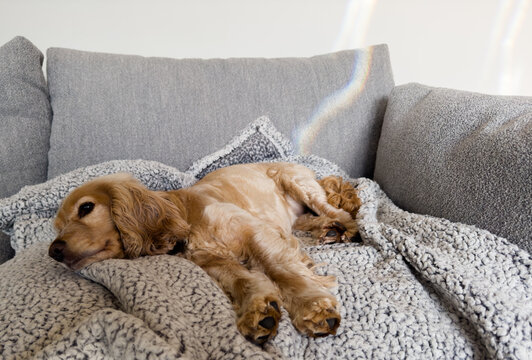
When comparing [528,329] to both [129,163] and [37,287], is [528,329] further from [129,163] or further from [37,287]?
[129,163]

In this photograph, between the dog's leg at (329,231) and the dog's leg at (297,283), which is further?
the dog's leg at (329,231)

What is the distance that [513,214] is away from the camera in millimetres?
1205

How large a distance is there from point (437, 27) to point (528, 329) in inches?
107

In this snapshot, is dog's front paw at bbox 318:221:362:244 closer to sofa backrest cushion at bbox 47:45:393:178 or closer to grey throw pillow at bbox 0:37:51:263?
sofa backrest cushion at bbox 47:45:393:178

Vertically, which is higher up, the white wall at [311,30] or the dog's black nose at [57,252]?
the white wall at [311,30]

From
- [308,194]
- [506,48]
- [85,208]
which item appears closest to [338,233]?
[308,194]

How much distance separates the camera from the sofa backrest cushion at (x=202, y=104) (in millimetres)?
1986

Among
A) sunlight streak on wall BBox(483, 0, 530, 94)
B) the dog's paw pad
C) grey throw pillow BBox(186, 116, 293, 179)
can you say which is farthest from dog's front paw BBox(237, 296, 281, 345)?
sunlight streak on wall BBox(483, 0, 530, 94)

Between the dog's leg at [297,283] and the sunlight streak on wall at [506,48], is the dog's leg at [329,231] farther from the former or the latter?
the sunlight streak on wall at [506,48]

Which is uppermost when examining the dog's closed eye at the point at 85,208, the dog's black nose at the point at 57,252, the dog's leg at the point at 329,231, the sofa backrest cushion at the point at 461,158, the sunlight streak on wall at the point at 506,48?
the sunlight streak on wall at the point at 506,48

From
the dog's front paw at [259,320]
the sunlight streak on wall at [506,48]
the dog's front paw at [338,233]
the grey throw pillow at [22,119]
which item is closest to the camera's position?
the dog's front paw at [259,320]

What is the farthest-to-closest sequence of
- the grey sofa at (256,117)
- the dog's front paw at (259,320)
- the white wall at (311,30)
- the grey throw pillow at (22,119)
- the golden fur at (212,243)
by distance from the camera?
the white wall at (311,30) < the grey throw pillow at (22,119) < the grey sofa at (256,117) < the golden fur at (212,243) < the dog's front paw at (259,320)

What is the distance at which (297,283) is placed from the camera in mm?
1123

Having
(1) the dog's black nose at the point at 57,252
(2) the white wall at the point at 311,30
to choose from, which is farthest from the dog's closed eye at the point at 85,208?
(2) the white wall at the point at 311,30
